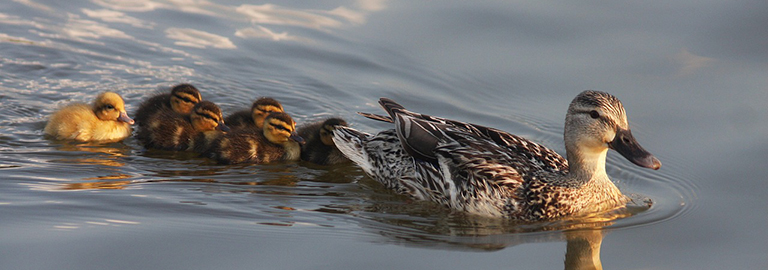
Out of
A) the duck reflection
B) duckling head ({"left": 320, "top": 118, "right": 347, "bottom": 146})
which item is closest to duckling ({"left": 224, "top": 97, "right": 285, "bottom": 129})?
duckling head ({"left": 320, "top": 118, "right": 347, "bottom": 146})

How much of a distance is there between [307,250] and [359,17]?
11.4 ft

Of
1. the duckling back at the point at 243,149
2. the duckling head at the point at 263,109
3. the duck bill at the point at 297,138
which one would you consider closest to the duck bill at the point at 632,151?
the duck bill at the point at 297,138

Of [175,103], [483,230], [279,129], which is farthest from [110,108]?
[483,230]

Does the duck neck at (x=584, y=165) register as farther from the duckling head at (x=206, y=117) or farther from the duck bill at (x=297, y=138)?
the duckling head at (x=206, y=117)

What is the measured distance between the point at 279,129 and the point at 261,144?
0.15 meters

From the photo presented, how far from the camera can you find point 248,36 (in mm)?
7039

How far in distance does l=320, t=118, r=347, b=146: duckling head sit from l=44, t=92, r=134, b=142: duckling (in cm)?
119

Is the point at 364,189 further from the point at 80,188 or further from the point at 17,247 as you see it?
the point at 17,247

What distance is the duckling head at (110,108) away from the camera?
545cm

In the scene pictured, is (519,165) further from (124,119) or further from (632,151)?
(124,119)

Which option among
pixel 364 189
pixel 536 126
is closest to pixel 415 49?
pixel 536 126

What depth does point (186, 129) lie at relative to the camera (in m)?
5.45

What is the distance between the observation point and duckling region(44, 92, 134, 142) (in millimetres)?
5414

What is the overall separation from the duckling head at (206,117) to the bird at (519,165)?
1.20m
